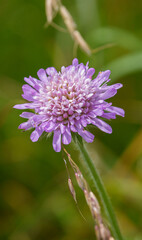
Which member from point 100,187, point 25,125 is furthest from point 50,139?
point 100,187

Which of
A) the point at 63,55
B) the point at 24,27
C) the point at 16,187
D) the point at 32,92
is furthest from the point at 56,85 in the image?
the point at 24,27

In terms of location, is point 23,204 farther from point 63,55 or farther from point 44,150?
point 63,55

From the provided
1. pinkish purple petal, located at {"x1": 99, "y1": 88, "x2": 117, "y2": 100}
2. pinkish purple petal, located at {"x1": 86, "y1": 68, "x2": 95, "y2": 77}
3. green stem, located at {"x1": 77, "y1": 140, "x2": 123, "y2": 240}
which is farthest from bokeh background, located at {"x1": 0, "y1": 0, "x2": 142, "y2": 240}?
pinkish purple petal, located at {"x1": 99, "y1": 88, "x2": 117, "y2": 100}

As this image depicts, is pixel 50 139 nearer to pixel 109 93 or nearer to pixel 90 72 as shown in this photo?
pixel 90 72

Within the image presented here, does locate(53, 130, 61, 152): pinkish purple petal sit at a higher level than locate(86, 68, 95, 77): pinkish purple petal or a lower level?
lower

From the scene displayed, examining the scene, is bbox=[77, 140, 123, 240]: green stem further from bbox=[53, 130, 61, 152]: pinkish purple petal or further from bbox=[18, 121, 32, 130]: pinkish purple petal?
bbox=[18, 121, 32, 130]: pinkish purple petal
